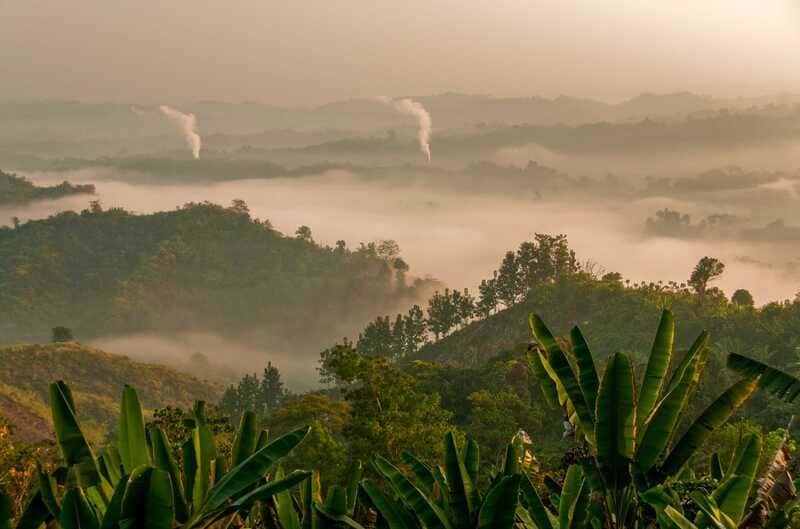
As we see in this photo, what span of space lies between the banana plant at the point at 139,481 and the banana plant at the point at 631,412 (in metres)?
4.85

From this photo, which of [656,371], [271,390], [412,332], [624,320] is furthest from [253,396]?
[656,371]

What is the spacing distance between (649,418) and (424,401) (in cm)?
3683

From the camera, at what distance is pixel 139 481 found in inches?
402

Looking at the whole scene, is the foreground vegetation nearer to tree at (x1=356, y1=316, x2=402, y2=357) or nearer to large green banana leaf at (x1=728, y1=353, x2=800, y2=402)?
large green banana leaf at (x1=728, y1=353, x2=800, y2=402)

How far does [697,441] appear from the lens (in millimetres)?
13680

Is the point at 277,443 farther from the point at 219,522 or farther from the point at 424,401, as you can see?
the point at 424,401

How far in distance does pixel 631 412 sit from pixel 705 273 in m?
134

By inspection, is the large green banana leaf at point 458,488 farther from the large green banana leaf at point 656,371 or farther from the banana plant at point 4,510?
the banana plant at point 4,510

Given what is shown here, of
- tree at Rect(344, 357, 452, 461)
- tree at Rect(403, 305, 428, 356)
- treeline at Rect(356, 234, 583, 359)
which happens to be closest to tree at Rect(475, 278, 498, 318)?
treeline at Rect(356, 234, 583, 359)

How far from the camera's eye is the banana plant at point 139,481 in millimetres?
10266

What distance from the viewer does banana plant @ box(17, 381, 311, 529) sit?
10.3 m

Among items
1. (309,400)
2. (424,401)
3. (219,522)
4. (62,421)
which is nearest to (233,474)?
(219,522)

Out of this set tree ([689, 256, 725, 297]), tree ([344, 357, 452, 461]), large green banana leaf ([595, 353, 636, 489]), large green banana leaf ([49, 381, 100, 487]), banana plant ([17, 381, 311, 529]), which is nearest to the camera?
banana plant ([17, 381, 311, 529])

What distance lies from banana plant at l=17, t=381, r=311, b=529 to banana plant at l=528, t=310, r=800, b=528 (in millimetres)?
4852
